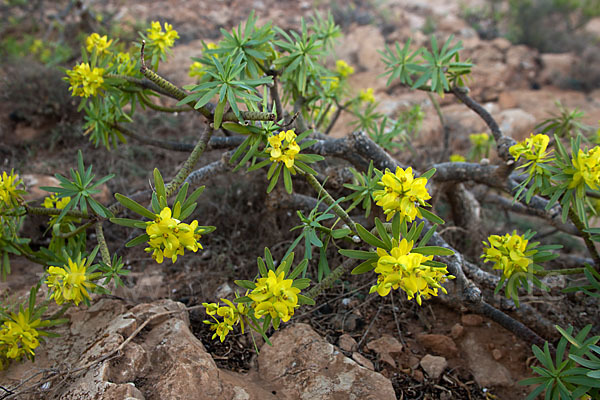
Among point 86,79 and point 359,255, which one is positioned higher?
point 86,79

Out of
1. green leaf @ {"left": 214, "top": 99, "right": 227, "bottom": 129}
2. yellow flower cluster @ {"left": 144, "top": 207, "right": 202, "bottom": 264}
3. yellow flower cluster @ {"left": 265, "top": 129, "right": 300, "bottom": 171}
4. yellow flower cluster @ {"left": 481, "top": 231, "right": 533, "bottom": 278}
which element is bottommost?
yellow flower cluster @ {"left": 481, "top": 231, "right": 533, "bottom": 278}

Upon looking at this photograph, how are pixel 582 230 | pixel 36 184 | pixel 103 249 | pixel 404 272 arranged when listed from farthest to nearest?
1. pixel 36 184
2. pixel 582 230
3. pixel 103 249
4. pixel 404 272

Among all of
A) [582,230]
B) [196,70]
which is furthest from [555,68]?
[196,70]

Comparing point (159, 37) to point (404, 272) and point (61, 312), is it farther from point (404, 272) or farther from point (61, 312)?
point (404, 272)

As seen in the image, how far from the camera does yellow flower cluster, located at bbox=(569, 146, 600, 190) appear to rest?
5.32ft

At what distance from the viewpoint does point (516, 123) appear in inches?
187

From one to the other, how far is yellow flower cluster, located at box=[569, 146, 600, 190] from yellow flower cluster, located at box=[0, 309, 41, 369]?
227cm

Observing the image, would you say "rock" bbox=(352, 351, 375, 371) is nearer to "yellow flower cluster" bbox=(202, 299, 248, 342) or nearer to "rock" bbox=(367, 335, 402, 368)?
"rock" bbox=(367, 335, 402, 368)

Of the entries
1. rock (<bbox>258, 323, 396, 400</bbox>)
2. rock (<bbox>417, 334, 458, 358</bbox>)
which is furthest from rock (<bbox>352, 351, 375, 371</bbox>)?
rock (<bbox>417, 334, 458, 358</bbox>)

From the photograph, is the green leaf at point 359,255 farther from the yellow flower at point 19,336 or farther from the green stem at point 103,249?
the yellow flower at point 19,336

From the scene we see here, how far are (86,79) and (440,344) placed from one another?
7.08ft

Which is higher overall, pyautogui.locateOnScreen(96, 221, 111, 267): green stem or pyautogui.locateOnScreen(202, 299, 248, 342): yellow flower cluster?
pyautogui.locateOnScreen(96, 221, 111, 267): green stem

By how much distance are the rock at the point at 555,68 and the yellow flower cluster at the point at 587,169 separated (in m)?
4.93

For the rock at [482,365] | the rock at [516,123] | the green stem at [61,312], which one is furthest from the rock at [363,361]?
the rock at [516,123]
